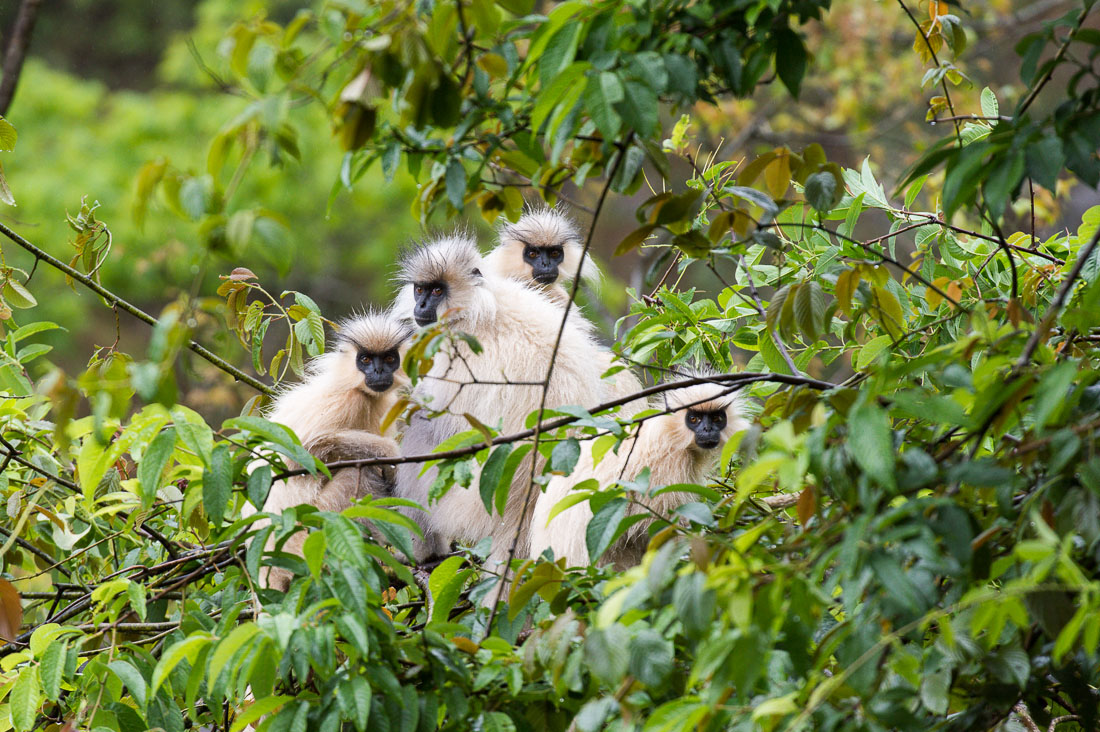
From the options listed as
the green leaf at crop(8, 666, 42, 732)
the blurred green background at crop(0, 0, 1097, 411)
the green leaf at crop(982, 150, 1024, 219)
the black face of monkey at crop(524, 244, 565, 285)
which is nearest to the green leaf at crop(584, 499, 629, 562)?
the green leaf at crop(982, 150, 1024, 219)

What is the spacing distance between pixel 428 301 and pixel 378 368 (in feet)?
0.81

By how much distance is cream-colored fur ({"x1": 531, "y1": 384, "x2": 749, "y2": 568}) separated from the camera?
2.44 m

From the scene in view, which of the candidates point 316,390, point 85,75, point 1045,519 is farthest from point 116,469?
point 85,75

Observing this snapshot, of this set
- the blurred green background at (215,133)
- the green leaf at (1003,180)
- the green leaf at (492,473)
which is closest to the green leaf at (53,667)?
the green leaf at (492,473)

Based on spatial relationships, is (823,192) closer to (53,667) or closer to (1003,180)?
(1003,180)

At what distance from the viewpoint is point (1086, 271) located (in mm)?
1711

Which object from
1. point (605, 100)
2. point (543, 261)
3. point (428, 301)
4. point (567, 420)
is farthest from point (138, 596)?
point (543, 261)

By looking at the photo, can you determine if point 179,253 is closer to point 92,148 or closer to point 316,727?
point 92,148

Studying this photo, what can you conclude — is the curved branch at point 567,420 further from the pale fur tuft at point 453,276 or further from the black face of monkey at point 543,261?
the black face of monkey at point 543,261

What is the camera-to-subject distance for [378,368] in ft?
9.80

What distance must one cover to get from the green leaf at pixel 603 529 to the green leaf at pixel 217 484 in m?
0.52

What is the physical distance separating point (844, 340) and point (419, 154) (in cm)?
137

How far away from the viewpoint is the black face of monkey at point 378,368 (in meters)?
2.98

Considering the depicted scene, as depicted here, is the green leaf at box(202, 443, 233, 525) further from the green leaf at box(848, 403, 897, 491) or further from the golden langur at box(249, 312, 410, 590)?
the golden langur at box(249, 312, 410, 590)
